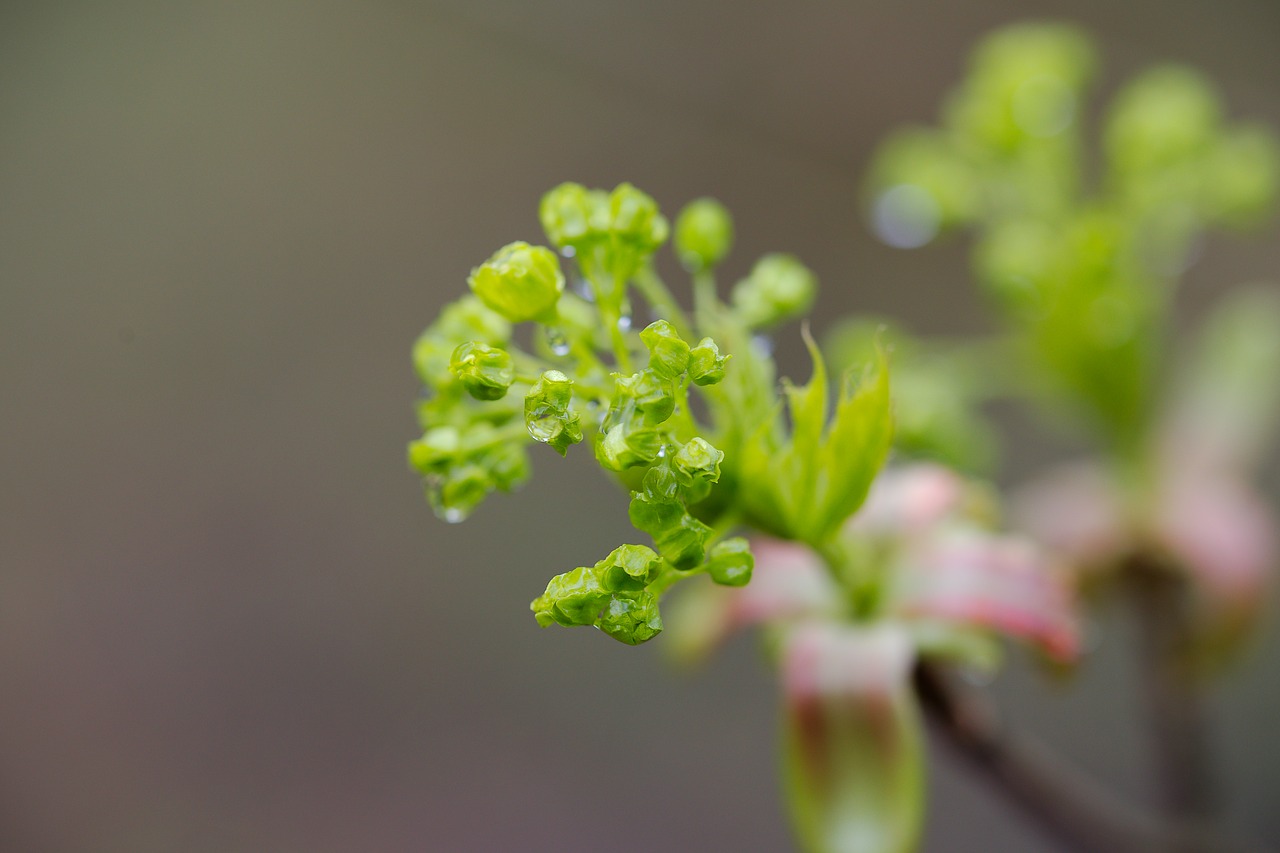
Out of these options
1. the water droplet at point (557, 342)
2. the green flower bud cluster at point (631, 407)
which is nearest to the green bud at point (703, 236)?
the green flower bud cluster at point (631, 407)

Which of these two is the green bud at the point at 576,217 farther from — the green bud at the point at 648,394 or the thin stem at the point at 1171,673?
the thin stem at the point at 1171,673

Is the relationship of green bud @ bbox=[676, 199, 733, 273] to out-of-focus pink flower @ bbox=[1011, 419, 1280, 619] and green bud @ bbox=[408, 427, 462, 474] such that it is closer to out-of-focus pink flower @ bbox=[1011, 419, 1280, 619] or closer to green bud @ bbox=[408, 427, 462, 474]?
green bud @ bbox=[408, 427, 462, 474]

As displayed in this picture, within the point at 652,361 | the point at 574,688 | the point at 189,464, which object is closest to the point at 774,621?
the point at 652,361

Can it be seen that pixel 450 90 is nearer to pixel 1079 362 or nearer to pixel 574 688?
pixel 574 688

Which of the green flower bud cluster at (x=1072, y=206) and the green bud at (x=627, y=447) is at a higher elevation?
the green flower bud cluster at (x=1072, y=206)

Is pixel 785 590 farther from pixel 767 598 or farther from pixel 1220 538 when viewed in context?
pixel 1220 538

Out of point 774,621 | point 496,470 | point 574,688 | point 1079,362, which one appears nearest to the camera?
point 496,470

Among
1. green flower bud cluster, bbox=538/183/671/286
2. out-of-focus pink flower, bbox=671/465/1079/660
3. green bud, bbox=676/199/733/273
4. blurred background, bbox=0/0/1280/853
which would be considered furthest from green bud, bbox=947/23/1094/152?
blurred background, bbox=0/0/1280/853
